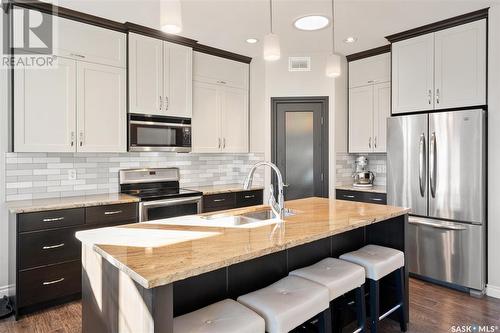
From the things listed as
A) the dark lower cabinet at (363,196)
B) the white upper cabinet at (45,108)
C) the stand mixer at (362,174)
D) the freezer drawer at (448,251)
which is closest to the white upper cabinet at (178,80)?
the white upper cabinet at (45,108)

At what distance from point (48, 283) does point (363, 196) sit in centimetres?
352

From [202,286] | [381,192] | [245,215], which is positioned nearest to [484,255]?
[381,192]

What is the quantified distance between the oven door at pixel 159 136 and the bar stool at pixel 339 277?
2315 mm

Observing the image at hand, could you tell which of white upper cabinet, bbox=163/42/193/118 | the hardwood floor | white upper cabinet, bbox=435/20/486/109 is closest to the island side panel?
the hardwood floor

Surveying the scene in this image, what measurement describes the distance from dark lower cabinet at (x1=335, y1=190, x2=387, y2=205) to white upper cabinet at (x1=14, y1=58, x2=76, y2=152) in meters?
3.24

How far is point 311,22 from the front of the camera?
136 inches

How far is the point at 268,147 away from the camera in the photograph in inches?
182

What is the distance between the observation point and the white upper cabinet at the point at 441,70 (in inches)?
128

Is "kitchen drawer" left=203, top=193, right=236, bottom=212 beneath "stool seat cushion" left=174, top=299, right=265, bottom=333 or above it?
above

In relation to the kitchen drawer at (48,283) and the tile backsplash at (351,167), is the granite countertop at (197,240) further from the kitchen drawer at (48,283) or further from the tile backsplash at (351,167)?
the tile backsplash at (351,167)

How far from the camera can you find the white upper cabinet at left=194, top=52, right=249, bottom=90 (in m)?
4.20

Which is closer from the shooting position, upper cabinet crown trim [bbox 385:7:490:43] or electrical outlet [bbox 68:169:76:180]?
upper cabinet crown trim [bbox 385:7:490:43]

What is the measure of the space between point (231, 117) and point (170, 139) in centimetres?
102

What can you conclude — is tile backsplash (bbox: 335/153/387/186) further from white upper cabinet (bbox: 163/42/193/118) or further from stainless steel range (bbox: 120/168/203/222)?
white upper cabinet (bbox: 163/42/193/118)
